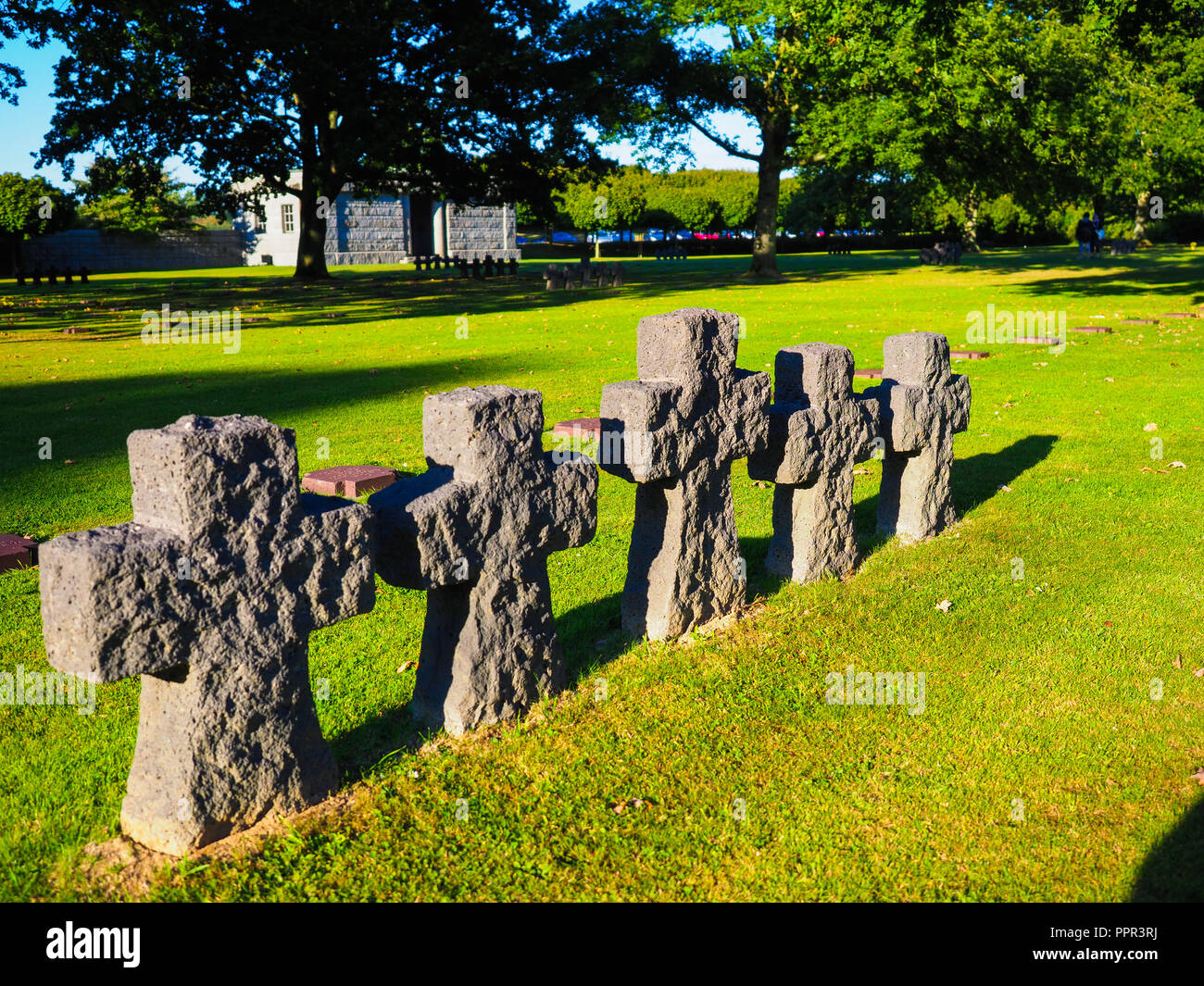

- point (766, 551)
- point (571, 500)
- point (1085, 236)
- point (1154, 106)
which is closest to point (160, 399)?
point (766, 551)

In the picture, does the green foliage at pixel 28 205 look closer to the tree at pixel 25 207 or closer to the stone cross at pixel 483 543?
the tree at pixel 25 207

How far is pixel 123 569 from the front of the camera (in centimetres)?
318

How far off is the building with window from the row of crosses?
49.8 meters

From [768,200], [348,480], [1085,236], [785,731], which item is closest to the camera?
[785,731]

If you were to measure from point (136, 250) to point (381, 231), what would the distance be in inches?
487

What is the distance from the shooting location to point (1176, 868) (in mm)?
3500

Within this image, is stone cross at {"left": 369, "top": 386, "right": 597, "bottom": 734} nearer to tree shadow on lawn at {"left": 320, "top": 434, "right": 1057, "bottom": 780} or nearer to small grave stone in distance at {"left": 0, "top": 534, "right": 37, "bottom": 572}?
tree shadow on lawn at {"left": 320, "top": 434, "right": 1057, "bottom": 780}

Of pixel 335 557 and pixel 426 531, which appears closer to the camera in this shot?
pixel 335 557

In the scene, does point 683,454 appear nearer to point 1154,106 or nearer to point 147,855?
point 147,855

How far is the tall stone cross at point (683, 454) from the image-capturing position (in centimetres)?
496

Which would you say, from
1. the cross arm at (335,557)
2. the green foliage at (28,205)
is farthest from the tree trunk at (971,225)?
the cross arm at (335,557)

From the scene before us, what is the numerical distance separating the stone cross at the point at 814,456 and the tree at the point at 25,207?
39.3 m

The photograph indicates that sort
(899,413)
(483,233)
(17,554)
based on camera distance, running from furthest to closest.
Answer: (483,233) < (899,413) < (17,554)
